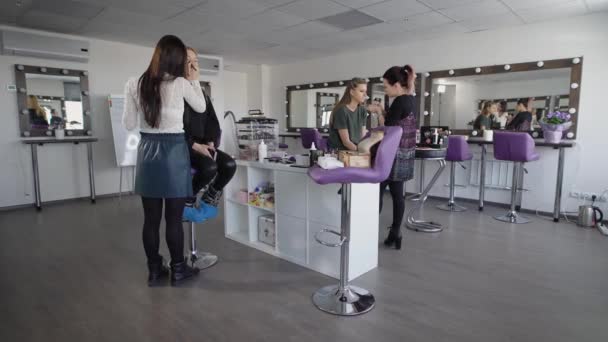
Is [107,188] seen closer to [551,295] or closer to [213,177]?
[213,177]

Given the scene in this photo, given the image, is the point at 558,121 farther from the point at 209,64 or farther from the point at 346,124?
the point at 209,64

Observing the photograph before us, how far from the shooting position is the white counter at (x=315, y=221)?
8.25ft

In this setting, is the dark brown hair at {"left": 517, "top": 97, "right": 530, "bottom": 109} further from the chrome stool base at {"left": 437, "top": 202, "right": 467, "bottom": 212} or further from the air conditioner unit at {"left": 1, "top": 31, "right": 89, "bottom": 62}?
the air conditioner unit at {"left": 1, "top": 31, "right": 89, "bottom": 62}

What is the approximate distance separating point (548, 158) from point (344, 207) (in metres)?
3.71

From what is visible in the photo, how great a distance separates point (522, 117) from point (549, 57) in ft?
2.52

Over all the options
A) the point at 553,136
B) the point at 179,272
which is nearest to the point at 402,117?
the point at 179,272

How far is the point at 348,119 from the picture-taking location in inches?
114

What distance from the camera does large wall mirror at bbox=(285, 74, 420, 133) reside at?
6.84 meters

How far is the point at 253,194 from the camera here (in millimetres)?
3168

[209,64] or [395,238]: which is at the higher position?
[209,64]

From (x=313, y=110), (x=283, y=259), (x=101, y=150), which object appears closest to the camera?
(x=283, y=259)

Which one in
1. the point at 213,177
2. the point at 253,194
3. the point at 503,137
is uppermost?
the point at 503,137

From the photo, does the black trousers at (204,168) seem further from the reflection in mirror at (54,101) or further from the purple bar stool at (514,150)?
the reflection in mirror at (54,101)

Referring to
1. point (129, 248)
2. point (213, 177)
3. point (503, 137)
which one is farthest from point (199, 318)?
point (503, 137)
